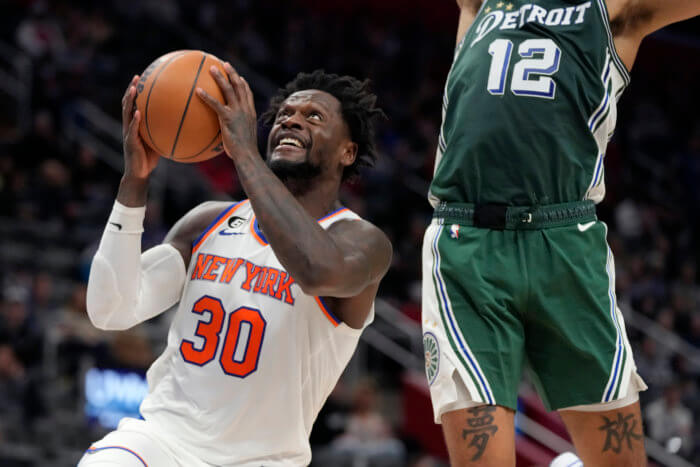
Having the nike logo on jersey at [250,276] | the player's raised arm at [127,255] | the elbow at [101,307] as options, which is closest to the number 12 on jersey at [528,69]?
the nike logo on jersey at [250,276]

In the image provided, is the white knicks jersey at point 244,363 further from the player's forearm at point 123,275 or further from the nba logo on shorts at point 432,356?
the nba logo on shorts at point 432,356

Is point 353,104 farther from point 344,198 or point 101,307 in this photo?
point 344,198

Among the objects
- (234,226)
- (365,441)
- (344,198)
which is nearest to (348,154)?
(234,226)

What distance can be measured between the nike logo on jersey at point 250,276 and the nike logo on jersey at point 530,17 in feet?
3.49

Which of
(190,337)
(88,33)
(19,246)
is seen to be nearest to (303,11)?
(88,33)

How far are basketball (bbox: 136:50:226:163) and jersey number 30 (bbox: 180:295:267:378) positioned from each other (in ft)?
1.85

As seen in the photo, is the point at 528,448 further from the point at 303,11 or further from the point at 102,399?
the point at 303,11

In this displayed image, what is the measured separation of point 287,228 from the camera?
3.07 m

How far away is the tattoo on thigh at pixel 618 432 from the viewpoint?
3.05 meters

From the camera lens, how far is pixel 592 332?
119 inches

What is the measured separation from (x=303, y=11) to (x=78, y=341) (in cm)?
888

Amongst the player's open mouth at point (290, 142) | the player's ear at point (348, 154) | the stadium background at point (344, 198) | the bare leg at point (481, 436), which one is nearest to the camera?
the bare leg at point (481, 436)

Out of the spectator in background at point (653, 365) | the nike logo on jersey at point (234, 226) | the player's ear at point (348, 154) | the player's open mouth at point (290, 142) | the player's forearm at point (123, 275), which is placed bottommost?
the spectator in background at point (653, 365)

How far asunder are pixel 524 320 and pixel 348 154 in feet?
3.60
